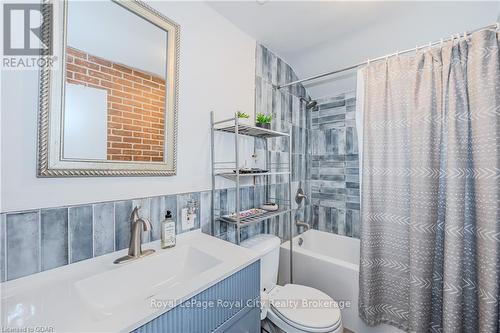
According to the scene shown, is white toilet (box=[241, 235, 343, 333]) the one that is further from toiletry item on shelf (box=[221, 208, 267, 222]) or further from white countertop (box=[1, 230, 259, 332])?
white countertop (box=[1, 230, 259, 332])

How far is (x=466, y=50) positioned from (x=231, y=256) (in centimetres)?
175

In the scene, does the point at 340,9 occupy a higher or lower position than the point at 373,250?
higher

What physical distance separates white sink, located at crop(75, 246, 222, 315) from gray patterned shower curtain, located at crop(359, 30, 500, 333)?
1197 mm

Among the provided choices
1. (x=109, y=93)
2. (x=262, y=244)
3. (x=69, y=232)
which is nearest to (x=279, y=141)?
(x=262, y=244)

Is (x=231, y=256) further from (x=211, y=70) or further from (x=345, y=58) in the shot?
(x=345, y=58)

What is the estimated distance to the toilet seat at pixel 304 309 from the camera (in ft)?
3.91

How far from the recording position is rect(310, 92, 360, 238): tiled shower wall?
7.76 ft

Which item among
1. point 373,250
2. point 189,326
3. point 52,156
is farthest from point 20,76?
point 373,250

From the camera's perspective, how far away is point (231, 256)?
1044 mm

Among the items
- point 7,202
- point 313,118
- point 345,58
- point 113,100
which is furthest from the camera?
point 313,118

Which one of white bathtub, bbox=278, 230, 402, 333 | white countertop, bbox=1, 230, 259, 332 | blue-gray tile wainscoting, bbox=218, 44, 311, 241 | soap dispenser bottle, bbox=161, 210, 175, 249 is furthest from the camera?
blue-gray tile wainscoting, bbox=218, 44, 311, 241

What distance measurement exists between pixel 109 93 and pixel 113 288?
843 millimetres

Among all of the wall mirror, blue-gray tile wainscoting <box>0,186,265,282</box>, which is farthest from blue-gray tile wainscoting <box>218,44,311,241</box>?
the wall mirror

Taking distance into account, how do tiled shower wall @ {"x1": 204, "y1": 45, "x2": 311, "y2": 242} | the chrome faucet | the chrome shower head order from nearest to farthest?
1. the chrome faucet
2. tiled shower wall @ {"x1": 204, "y1": 45, "x2": 311, "y2": 242}
3. the chrome shower head
